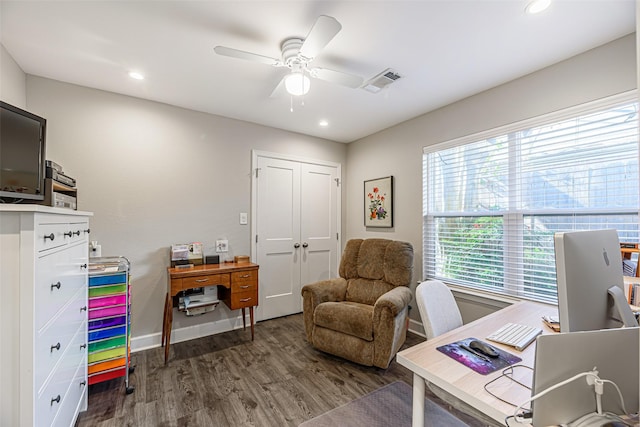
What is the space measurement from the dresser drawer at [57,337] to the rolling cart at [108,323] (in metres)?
0.21

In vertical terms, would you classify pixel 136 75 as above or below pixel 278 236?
above

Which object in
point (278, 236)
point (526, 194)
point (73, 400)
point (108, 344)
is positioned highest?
point (526, 194)

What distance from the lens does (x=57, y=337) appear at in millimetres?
1295

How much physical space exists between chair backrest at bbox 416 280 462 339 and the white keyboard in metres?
0.26

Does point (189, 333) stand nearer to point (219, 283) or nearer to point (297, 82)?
point (219, 283)

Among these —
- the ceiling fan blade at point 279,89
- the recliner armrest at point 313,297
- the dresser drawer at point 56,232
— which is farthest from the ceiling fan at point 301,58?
the recliner armrest at point 313,297

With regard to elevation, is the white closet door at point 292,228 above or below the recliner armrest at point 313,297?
above

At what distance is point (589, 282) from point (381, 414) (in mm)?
1557

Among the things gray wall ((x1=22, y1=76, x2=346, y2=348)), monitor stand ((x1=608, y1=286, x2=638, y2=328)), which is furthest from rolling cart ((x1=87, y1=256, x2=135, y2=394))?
monitor stand ((x1=608, y1=286, x2=638, y2=328))

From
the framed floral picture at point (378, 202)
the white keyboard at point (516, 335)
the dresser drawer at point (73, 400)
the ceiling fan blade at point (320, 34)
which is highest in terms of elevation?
the ceiling fan blade at point (320, 34)

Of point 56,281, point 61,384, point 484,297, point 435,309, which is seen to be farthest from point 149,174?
point 484,297

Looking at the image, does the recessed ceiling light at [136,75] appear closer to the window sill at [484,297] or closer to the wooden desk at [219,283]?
the wooden desk at [219,283]

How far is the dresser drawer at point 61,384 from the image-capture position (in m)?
1.14

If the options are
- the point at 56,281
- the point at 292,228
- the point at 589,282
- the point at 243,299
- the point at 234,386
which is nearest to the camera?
the point at 589,282
